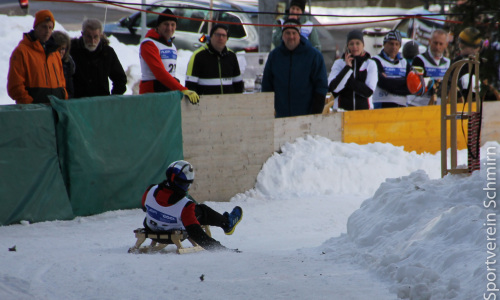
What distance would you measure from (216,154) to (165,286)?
5.20 m

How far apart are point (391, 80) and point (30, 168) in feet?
20.9

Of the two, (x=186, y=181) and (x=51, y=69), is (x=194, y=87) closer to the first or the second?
(x=51, y=69)

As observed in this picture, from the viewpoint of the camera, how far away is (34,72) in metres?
9.81

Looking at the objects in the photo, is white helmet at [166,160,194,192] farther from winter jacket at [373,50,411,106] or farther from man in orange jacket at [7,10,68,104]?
winter jacket at [373,50,411,106]

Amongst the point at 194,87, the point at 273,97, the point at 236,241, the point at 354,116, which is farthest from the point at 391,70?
the point at 236,241

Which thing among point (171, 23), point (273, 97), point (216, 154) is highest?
point (171, 23)

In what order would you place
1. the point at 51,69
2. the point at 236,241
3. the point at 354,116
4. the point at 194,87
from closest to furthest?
the point at 236,241 < the point at 51,69 < the point at 194,87 < the point at 354,116

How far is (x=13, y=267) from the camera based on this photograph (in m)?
6.88

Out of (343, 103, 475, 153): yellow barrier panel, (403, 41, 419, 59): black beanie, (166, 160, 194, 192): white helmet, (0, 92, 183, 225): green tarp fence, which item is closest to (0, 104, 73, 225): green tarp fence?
(0, 92, 183, 225): green tarp fence

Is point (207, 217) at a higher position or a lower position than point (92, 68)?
lower

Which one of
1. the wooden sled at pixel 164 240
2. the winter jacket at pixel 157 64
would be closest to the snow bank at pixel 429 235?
the wooden sled at pixel 164 240

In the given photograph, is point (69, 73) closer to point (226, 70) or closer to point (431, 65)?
point (226, 70)

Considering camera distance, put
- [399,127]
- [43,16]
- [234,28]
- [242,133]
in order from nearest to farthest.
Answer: [43,16] → [242,133] → [399,127] → [234,28]

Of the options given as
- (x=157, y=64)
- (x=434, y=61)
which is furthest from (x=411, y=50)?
(x=157, y=64)
